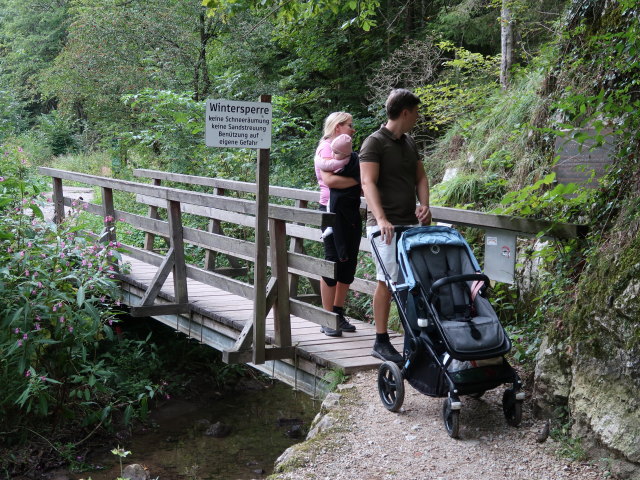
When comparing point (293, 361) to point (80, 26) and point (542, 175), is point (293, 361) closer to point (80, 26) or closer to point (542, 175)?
point (542, 175)

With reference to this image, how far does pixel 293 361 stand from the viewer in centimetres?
562

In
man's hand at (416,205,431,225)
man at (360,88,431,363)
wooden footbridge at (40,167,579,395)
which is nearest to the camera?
man at (360,88,431,363)

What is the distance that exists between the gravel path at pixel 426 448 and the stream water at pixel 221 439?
2319 millimetres

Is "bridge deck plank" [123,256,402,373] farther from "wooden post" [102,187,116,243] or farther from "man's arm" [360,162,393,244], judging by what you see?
"man's arm" [360,162,393,244]

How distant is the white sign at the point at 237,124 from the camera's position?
16.3ft

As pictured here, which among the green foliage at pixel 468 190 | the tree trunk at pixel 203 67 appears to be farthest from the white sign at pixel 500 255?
the tree trunk at pixel 203 67

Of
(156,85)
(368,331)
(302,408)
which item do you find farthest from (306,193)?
(156,85)

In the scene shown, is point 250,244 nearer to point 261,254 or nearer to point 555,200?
point 261,254

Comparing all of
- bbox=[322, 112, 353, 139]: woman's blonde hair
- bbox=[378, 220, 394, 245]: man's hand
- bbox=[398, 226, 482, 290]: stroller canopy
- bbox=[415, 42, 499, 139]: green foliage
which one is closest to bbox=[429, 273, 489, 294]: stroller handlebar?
bbox=[398, 226, 482, 290]: stroller canopy

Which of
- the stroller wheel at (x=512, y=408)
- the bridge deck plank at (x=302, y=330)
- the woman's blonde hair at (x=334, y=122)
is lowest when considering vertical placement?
the bridge deck plank at (x=302, y=330)

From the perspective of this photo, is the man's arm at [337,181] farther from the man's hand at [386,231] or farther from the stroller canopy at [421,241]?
the stroller canopy at [421,241]

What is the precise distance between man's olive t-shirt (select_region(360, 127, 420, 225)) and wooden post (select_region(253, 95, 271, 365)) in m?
0.83

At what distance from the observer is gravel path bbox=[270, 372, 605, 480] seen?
3.74m

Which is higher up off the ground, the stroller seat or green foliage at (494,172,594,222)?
green foliage at (494,172,594,222)
